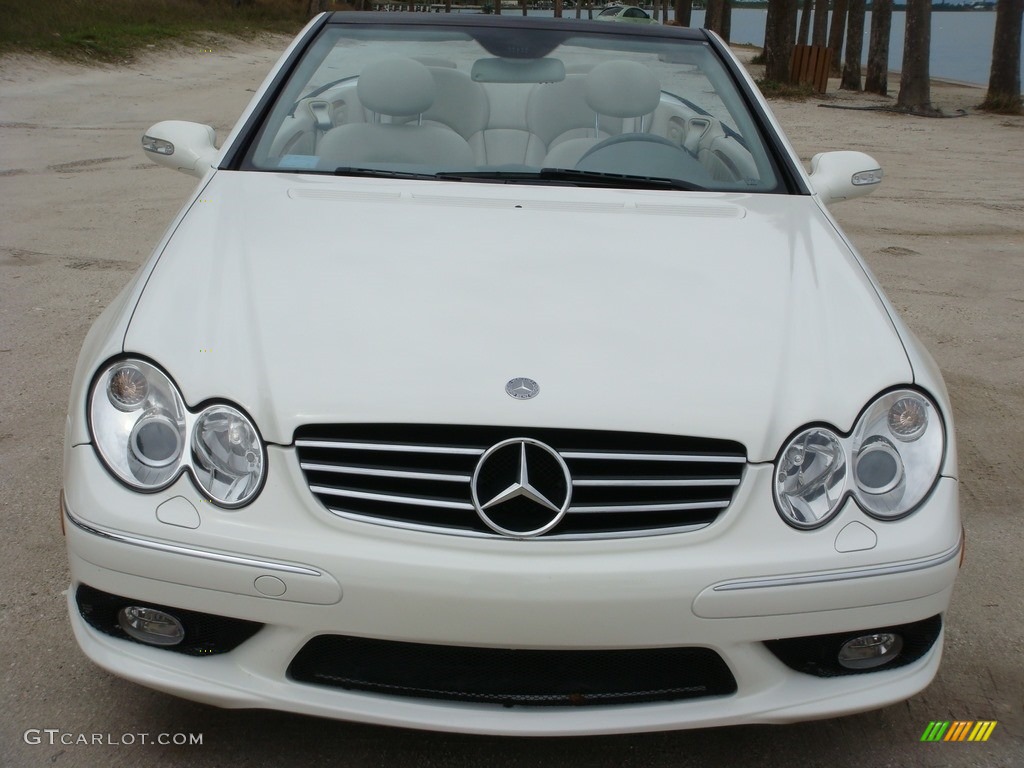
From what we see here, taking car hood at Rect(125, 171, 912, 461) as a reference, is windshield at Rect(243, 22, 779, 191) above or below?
above

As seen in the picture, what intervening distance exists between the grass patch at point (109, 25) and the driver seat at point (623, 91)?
1458cm

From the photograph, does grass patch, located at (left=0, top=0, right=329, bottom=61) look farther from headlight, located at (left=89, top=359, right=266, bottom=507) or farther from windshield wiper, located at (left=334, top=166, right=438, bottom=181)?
headlight, located at (left=89, top=359, right=266, bottom=507)

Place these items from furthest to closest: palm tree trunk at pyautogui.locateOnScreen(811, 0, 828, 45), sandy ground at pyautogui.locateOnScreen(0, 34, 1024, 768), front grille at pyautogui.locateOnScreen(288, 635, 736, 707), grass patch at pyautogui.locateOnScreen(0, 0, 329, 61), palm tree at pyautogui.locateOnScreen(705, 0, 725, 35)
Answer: palm tree trunk at pyautogui.locateOnScreen(811, 0, 828, 45), palm tree at pyautogui.locateOnScreen(705, 0, 725, 35), grass patch at pyautogui.locateOnScreen(0, 0, 329, 61), sandy ground at pyautogui.locateOnScreen(0, 34, 1024, 768), front grille at pyautogui.locateOnScreen(288, 635, 736, 707)

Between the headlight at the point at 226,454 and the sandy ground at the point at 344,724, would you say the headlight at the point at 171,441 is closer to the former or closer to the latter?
the headlight at the point at 226,454

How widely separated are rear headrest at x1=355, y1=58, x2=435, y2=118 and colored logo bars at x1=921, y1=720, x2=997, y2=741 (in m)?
2.28

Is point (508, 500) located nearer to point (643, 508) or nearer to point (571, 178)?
point (643, 508)

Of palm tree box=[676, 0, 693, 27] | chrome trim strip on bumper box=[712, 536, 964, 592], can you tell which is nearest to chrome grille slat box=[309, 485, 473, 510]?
chrome trim strip on bumper box=[712, 536, 964, 592]

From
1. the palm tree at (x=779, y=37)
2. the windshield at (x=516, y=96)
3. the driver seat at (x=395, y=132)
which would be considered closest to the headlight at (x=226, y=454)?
the driver seat at (x=395, y=132)

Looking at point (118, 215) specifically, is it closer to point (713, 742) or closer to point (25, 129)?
point (25, 129)

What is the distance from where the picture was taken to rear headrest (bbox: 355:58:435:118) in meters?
3.43

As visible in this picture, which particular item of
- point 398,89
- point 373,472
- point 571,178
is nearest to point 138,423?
point 373,472

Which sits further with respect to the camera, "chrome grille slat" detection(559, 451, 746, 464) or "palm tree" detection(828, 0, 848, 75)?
"palm tree" detection(828, 0, 848, 75)

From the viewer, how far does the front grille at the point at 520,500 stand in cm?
192

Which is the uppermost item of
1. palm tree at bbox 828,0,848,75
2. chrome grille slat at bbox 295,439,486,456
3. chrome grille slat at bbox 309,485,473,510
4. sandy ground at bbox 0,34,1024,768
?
chrome grille slat at bbox 295,439,486,456
